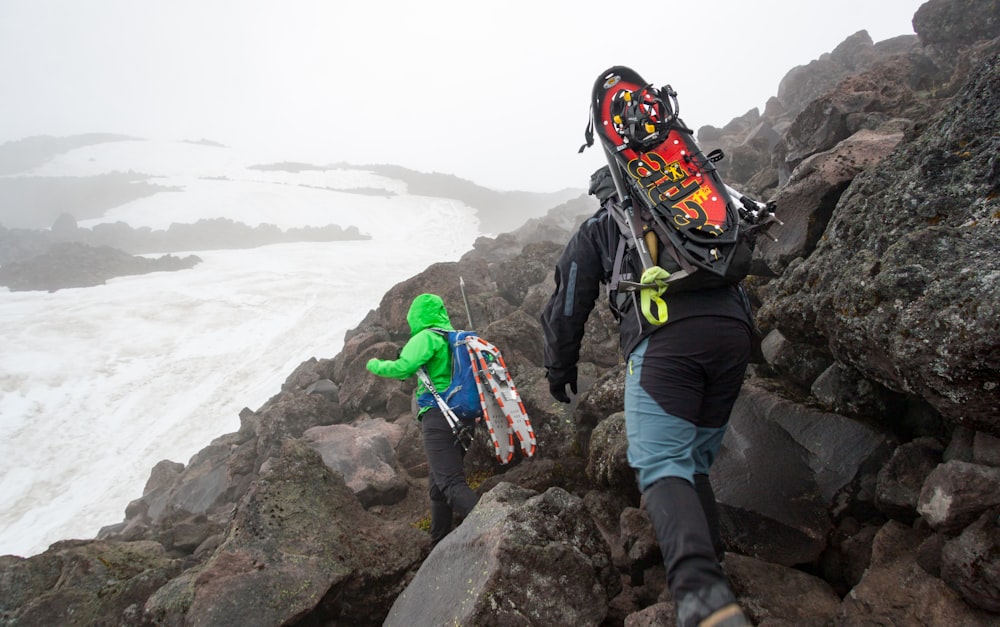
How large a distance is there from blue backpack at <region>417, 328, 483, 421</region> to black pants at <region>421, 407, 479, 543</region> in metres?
0.18

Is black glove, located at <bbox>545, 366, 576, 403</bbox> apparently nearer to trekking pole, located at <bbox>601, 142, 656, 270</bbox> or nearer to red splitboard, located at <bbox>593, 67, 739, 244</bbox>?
trekking pole, located at <bbox>601, 142, 656, 270</bbox>

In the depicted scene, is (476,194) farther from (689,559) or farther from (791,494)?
(689,559)

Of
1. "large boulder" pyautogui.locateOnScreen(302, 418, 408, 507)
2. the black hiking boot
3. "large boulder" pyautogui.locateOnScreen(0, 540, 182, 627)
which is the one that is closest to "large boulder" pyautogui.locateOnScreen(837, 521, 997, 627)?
the black hiking boot

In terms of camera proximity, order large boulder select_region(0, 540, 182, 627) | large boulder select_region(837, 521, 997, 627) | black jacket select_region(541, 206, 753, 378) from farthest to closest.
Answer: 1. large boulder select_region(0, 540, 182, 627)
2. black jacket select_region(541, 206, 753, 378)
3. large boulder select_region(837, 521, 997, 627)

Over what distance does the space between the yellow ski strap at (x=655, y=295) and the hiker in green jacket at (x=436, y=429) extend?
3.45 meters

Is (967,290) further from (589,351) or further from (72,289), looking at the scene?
(72,289)

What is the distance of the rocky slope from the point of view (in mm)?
A: 2809

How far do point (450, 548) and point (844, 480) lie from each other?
3.26 m

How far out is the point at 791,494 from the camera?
394 cm

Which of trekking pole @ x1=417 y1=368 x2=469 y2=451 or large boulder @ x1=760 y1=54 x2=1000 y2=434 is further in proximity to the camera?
trekking pole @ x1=417 y1=368 x2=469 y2=451

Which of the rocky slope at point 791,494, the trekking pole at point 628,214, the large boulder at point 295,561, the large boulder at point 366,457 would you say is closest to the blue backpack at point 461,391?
the rocky slope at point 791,494

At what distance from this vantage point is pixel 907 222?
12.0 ft

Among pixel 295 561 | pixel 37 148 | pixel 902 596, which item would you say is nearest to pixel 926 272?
pixel 902 596

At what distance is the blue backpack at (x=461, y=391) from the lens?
19.0 feet
